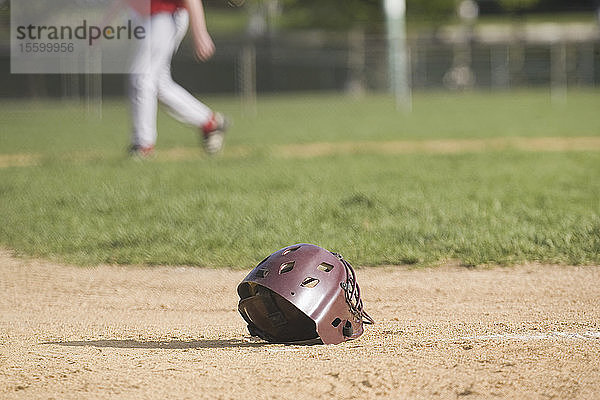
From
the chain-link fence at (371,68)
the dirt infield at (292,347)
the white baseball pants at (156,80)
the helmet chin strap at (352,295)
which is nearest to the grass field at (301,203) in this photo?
the dirt infield at (292,347)

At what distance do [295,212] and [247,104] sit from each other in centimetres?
1985

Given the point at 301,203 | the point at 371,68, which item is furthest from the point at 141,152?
the point at 371,68

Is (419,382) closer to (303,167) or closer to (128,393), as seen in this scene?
(128,393)

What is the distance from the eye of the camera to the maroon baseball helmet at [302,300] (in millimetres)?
3650

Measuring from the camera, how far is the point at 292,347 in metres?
3.63

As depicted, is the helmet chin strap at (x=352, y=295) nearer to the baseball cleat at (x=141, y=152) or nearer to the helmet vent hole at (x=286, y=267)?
the helmet vent hole at (x=286, y=267)

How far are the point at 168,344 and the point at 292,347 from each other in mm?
565

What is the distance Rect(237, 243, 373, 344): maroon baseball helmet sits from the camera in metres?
3.65

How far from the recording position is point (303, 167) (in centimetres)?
1007

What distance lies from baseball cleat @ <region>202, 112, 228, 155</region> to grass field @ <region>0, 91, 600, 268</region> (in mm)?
219

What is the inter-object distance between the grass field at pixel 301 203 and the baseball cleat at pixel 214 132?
22 cm

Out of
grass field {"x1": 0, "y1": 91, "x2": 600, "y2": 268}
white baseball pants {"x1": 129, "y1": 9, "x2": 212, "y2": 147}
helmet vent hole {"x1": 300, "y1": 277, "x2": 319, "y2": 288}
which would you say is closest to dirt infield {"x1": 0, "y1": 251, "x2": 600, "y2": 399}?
helmet vent hole {"x1": 300, "y1": 277, "x2": 319, "y2": 288}

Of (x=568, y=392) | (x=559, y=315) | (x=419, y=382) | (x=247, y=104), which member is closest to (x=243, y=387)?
(x=419, y=382)

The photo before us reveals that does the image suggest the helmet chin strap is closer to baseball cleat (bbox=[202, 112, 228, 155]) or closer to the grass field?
the grass field
